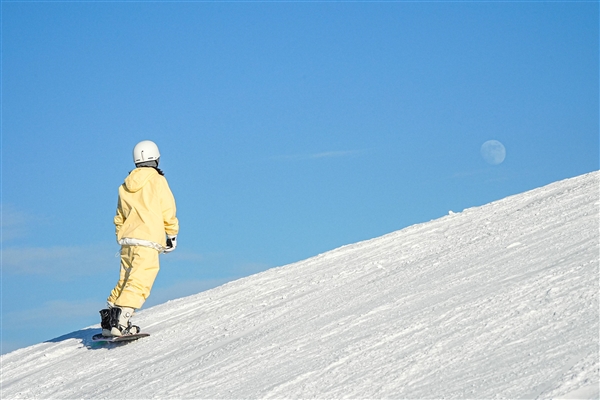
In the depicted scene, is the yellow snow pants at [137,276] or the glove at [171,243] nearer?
the yellow snow pants at [137,276]

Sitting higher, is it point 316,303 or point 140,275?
point 140,275

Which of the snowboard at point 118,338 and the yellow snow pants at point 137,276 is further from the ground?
the yellow snow pants at point 137,276

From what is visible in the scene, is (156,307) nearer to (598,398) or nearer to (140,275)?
(140,275)

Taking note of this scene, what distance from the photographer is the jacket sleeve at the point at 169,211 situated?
8.59m

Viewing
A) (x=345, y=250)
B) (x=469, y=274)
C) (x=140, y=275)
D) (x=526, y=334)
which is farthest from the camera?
(x=345, y=250)

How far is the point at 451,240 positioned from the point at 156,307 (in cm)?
453

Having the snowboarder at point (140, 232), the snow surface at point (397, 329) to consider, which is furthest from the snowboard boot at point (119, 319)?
the snow surface at point (397, 329)

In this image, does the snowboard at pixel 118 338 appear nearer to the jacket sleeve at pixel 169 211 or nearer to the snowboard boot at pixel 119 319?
the snowboard boot at pixel 119 319

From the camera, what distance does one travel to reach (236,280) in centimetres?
1155

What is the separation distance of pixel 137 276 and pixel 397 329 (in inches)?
138

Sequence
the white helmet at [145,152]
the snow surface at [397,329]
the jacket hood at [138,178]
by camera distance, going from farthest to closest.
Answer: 1. the white helmet at [145,152]
2. the jacket hood at [138,178]
3. the snow surface at [397,329]

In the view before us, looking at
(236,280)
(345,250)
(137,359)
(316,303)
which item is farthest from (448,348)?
(236,280)

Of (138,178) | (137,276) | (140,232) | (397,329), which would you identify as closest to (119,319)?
(137,276)

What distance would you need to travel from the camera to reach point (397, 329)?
5.82 meters
